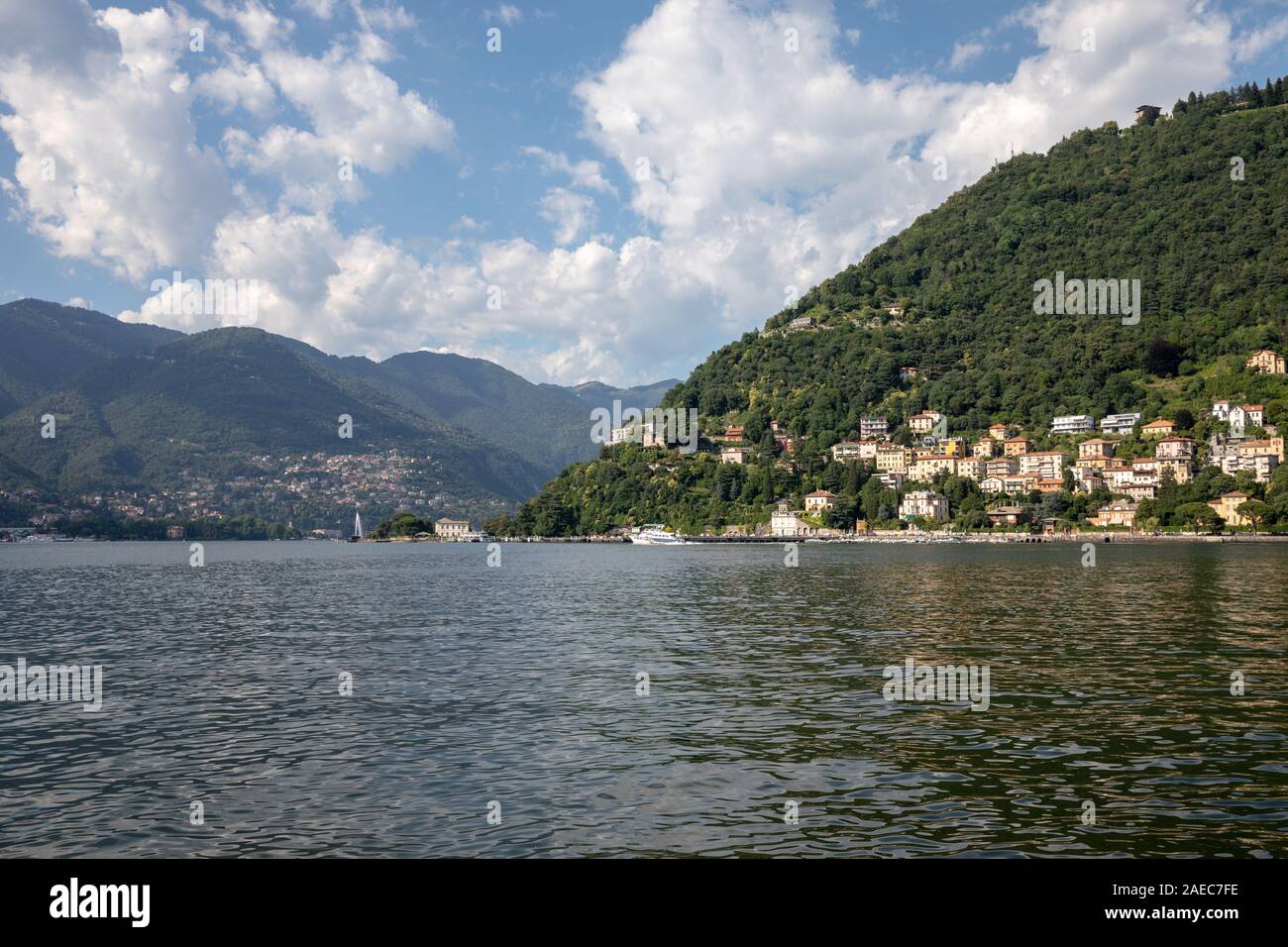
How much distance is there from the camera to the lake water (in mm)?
14586

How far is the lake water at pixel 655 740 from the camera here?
14586 mm

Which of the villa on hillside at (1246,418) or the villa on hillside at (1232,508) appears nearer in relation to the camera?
the villa on hillside at (1232,508)

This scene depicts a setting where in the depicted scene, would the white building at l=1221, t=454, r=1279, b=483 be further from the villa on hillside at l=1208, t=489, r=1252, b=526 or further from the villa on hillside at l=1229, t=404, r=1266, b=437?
the villa on hillside at l=1229, t=404, r=1266, b=437

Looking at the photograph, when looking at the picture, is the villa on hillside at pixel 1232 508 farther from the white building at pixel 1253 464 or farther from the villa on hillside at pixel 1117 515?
the villa on hillside at pixel 1117 515

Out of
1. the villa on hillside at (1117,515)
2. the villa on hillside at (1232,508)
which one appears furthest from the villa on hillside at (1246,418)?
the villa on hillside at (1117,515)

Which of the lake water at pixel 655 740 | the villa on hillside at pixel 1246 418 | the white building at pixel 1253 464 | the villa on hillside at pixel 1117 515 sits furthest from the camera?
the villa on hillside at pixel 1246 418

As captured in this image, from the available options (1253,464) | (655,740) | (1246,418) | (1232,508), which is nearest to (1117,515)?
(1232,508)

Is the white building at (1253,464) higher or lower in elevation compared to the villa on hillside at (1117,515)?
higher

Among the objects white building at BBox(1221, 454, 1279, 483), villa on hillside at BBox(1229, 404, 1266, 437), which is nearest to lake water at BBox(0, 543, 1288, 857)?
white building at BBox(1221, 454, 1279, 483)

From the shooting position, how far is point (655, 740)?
20969 millimetres

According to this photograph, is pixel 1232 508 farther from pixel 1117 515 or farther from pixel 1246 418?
pixel 1246 418

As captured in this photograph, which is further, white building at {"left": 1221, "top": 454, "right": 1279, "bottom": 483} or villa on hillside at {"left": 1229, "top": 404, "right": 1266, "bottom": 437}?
villa on hillside at {"left": 1229, "top": 404, "right": 1266, "bottom": 437}
